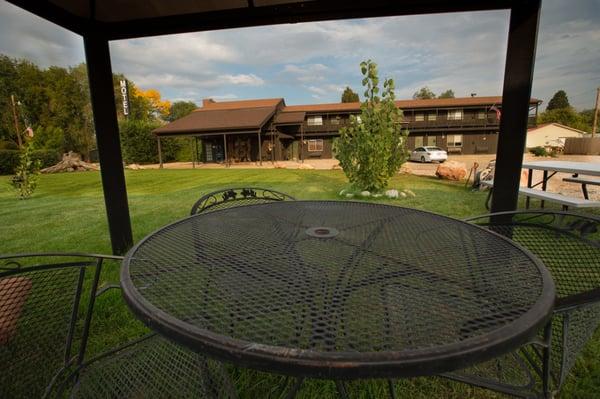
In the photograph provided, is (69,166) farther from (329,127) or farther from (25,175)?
(329,127)

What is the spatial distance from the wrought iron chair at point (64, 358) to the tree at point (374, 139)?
5894mm

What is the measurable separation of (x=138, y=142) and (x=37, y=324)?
22695 millimetres

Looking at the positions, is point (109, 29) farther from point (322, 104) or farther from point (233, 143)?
point (322, 104)

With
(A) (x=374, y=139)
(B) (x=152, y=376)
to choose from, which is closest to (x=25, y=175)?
(A) (x=374, y=139)

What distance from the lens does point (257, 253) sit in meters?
1.19

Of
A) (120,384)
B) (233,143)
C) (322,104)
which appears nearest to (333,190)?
(120,384)

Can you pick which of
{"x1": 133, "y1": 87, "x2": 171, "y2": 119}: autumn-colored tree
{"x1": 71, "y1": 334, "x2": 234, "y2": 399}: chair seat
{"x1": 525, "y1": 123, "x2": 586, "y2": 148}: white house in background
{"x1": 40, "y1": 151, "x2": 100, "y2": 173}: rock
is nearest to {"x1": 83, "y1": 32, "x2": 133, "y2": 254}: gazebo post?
{"x1": 71, "y1": 334, "x2": 234, "y2": 399}: chair seat

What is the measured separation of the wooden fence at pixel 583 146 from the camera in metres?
23.8

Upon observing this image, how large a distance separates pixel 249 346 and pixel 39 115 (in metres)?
33.0

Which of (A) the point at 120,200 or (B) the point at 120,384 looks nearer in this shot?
(B) the point at 120,384

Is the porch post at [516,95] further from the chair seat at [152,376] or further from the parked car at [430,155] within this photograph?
the parked car at [430,155]

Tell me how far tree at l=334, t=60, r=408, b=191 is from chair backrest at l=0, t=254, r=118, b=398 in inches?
234

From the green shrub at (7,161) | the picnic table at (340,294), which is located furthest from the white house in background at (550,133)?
the green shrub at (7,161)

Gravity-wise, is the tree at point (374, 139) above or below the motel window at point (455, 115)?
below
